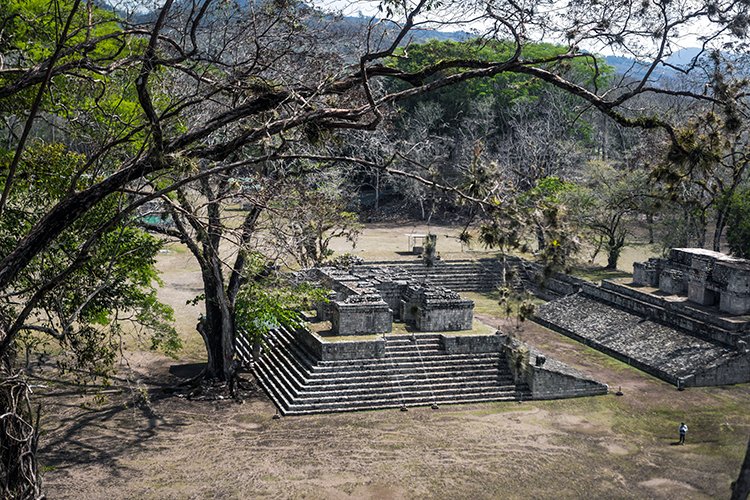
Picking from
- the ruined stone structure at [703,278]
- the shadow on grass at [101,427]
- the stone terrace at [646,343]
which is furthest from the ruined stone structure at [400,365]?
the ruined stone structure at [703,278]

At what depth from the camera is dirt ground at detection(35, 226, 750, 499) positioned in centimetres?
1186

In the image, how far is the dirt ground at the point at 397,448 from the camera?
11.9 metres

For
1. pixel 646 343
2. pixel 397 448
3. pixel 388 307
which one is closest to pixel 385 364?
pixel 388 307

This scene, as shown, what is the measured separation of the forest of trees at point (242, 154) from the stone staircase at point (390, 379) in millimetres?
1188

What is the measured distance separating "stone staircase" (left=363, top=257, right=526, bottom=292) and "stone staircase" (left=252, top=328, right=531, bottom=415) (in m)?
10.0

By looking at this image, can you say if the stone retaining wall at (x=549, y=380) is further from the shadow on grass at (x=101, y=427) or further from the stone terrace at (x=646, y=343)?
the shadow on grass at (x=101, y=427)

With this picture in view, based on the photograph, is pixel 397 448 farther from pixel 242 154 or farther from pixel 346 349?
pixel 242 154

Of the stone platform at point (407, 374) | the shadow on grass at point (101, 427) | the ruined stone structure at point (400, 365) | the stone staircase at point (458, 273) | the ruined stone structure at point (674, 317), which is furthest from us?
the stone staircase at point (458, 273)

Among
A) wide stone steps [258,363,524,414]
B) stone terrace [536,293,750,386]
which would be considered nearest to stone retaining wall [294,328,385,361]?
wide stone steps [258,363,524,414]

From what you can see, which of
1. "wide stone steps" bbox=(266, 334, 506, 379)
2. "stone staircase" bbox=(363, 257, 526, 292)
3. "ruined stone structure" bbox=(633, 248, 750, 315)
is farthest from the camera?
"stone staircase" bbox=(363, 257, 526, 292)

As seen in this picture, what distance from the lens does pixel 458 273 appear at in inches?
1090

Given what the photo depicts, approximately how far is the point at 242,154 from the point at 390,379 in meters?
5.45

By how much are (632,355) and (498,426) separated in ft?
20.3

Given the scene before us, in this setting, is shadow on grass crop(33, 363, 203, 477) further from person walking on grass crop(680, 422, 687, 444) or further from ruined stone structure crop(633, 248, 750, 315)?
ruined stone structure crop(633, 248, 750, 315)
